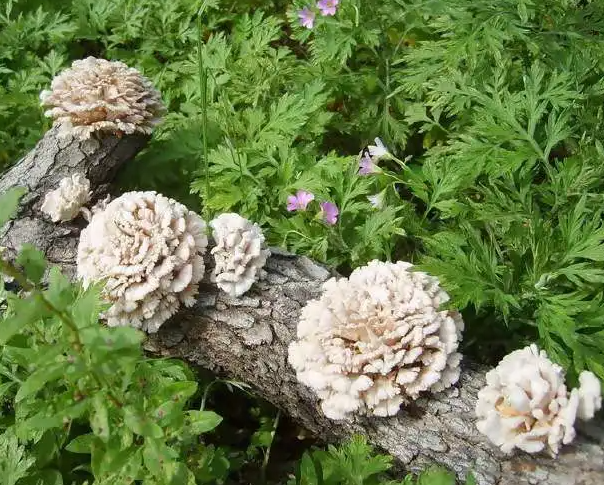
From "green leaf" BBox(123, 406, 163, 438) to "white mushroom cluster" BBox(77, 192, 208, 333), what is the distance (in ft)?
2.54

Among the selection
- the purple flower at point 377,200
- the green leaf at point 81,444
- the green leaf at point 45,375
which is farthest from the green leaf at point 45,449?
the purple flower at point 377,200

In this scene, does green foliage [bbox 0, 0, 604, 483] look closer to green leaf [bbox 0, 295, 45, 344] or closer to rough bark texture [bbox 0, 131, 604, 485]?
green leaf [bbox 0, 295, 45, 344]

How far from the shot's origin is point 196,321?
2.84 m

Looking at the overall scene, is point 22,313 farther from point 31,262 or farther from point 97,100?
point 97,100

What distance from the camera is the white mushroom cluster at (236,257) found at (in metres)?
2.78

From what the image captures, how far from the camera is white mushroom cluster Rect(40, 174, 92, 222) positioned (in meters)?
3.11

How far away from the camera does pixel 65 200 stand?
3.12 metres

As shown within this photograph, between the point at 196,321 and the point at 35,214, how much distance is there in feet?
3.20

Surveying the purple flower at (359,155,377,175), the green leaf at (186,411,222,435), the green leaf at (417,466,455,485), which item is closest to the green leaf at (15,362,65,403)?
the green leaf at (186,411,222,435)

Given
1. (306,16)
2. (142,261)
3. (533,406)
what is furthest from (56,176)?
(533,406)

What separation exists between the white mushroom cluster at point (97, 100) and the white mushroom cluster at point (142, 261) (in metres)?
0.63

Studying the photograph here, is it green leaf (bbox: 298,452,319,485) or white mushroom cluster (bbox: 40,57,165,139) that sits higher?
white mushroom cluster (bbox: 40,57,165,139)

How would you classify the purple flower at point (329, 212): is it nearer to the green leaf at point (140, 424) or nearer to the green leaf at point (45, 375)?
the green leaf at point (140, 424)

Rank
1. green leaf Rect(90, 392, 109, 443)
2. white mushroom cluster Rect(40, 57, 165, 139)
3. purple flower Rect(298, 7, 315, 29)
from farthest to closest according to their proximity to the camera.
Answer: purple flower Rect(298, 7, 315, 29) → white mushroom cluster Rect(40, 57, 165, 139) → green leaf Rect(90, 392, 109, 443)
